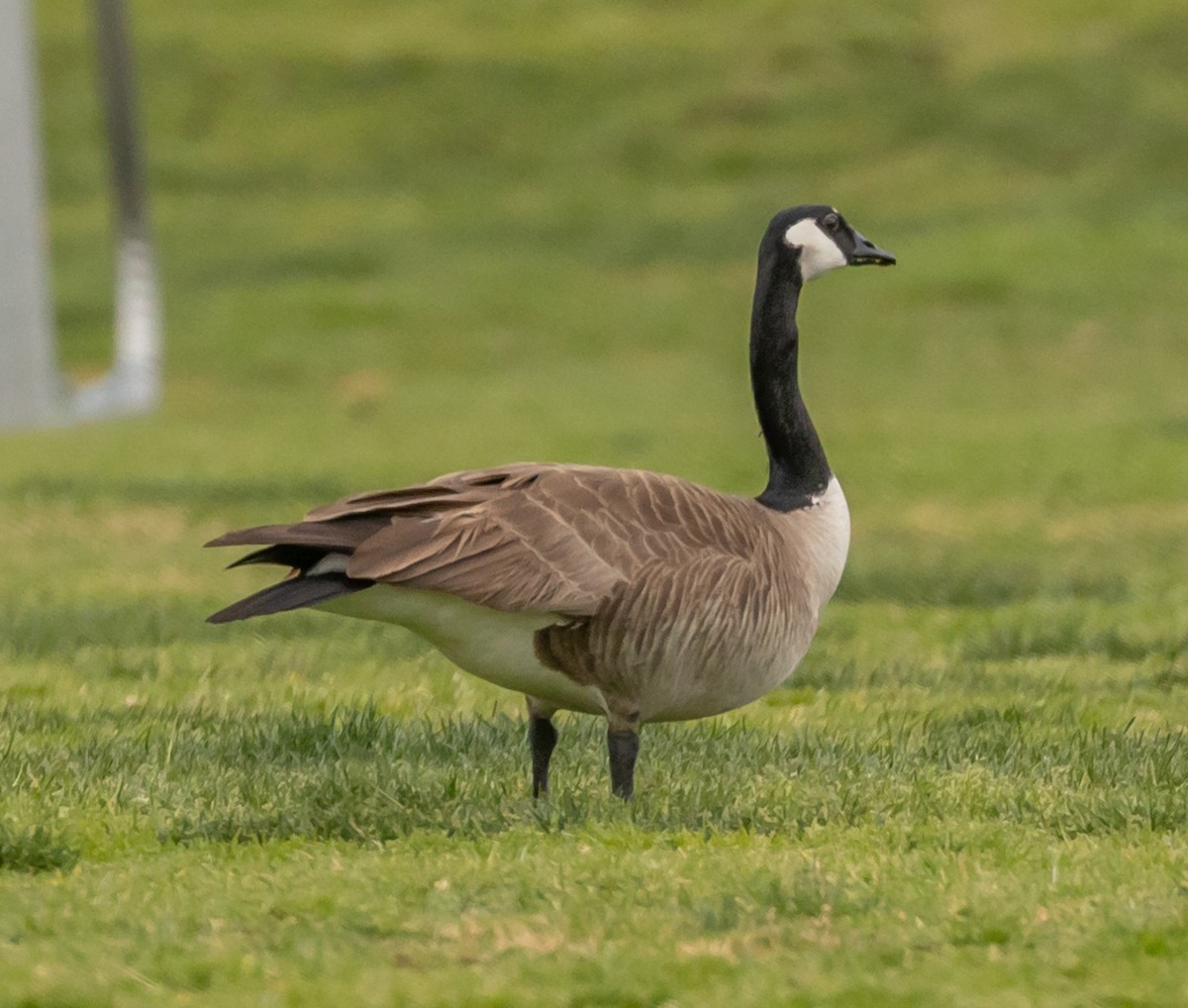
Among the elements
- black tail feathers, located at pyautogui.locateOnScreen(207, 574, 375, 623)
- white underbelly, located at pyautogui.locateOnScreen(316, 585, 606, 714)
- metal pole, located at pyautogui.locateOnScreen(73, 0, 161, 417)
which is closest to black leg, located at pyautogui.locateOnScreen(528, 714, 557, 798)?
white underbelly, located at pyautogui.locateOnScreen(316, 585, 606, 714)

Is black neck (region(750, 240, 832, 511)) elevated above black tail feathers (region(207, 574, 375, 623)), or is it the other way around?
black neck (region(750, 240, 832, 511))

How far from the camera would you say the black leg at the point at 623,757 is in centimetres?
708

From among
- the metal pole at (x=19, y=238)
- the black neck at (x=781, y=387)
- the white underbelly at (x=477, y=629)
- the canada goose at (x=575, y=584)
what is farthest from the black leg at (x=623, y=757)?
the metal pole at (x=19, y=238)

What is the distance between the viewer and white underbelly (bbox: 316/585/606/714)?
6.79m

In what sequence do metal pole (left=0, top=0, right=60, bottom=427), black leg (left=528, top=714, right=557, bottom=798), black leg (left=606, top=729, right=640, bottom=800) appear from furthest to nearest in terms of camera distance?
1. metal pole (left=0, top=0, right=60, bottom=427)
2. black leg (left=528, top=714, right=557, bottom=798)
3. black leg (left=606, top=729, right=640, bottom=800)

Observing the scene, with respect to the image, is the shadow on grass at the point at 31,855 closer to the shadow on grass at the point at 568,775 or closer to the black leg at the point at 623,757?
the shadow on grass at the point at 568,775

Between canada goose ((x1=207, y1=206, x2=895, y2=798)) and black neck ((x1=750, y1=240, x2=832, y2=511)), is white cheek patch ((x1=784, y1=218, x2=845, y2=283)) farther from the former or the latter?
canada goose ((x1=207, y1=206, x2=895, y2=798))

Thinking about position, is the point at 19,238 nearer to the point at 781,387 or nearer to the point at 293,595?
the point at 781,387

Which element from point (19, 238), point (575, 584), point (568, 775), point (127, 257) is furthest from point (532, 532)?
point (127, 257)

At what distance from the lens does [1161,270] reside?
37062 millimetres

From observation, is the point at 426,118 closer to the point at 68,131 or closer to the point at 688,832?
the point at 68,131

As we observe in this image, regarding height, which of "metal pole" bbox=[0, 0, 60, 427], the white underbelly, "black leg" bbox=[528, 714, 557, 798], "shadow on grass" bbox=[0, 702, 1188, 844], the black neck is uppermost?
"metal pole" bbox=[0, 0, 60, 427]

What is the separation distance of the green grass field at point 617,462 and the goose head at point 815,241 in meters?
1.81

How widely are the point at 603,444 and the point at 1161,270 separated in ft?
52.0
